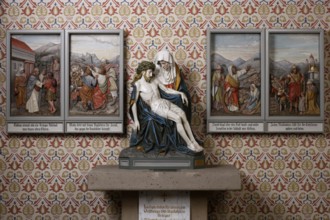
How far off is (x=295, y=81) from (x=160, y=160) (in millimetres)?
1610

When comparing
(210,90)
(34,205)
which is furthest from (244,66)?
(34,205)

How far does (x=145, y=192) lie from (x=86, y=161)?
78cm

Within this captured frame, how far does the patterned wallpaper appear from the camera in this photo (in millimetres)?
5344

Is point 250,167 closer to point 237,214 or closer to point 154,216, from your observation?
point 237,214

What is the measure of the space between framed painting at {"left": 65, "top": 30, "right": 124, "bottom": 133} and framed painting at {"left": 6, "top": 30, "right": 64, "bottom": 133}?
11cm

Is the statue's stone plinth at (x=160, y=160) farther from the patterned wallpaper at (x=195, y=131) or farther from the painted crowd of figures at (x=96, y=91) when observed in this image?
the painted crowd of figures at (x=96, y=91)

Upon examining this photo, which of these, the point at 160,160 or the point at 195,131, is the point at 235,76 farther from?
the point at 160,160

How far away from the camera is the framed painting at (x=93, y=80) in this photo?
17.5 feet

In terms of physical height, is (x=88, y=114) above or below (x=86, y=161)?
above

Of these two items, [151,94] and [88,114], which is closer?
[151,94]

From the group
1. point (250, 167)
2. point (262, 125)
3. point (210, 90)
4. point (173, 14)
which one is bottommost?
point (250, 167)

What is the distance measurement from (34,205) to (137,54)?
1826mm

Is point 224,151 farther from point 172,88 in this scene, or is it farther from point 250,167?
point 172,88

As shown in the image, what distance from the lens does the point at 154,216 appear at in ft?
16.1
